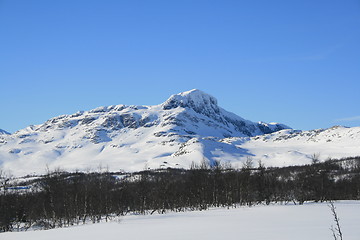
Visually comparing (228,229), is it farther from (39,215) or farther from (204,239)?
(39,215)

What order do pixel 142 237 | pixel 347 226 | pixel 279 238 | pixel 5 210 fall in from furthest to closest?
pixel 5 210 < pixel 347 226 < pixel 142 237 < pixel 279 238

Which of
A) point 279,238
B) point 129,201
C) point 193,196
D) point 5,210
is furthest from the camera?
point 129,201

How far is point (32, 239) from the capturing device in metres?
24.3

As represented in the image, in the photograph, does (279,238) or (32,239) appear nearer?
(279,238)

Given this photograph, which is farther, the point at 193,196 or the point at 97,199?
the point at 193,196

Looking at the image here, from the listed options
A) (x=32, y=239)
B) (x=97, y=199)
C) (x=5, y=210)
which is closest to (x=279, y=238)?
(x=32, y=239)

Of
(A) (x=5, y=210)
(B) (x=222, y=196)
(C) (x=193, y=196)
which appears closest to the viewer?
(A) (x=5, y=210)

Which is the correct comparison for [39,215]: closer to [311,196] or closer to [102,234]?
[102,234]

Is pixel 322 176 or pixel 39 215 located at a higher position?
pixel 322 176

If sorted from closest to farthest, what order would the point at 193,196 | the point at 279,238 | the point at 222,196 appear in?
the point at 279,238 → the point at 222,196 → the point at 193,196

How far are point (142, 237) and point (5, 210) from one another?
1491 inches

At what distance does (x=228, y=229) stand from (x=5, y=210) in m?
40.0

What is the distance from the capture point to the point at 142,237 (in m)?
21.8

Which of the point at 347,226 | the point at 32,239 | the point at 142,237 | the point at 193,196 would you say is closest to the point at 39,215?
the point at 193,196
